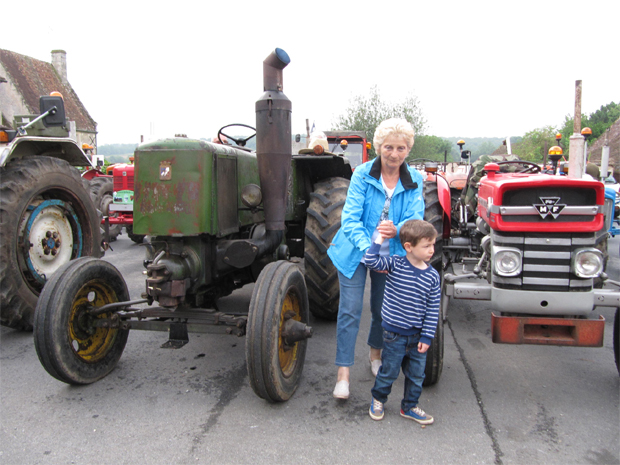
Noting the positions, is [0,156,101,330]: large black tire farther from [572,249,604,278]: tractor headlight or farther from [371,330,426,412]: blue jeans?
[572,249,604,278]: tractor headlight

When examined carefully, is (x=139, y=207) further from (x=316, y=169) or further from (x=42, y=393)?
(x=316, y=169)

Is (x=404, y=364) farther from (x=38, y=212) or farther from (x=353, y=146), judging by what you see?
(x=353, y=146)

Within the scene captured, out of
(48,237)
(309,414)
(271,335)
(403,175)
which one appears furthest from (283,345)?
(48,237)

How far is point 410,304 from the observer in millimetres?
2512

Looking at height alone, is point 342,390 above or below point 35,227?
below

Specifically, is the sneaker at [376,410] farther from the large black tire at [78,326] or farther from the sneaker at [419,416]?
the large black tire at [78,326]

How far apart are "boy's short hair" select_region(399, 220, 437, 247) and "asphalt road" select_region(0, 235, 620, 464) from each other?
1.06 metres

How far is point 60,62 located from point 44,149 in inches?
1523

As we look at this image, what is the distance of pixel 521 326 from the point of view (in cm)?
275

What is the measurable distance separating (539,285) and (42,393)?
3258 mm

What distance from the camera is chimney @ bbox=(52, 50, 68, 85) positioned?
3688cm

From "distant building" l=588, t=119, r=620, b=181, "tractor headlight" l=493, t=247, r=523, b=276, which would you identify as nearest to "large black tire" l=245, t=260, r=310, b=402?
"tractor headlight" l=493, t=247, r=523, b=276

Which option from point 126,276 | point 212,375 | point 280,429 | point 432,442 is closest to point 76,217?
point 126,276

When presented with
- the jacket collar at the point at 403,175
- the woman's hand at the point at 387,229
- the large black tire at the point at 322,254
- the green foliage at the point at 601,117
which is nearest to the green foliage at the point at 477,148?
the green foliage at the point at 601,117
